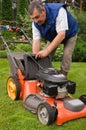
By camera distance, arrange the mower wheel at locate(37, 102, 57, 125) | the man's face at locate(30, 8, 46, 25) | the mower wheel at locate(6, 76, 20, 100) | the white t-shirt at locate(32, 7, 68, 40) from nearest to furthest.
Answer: the mower wheel at locate(37, 102, 57, 125) → the man's face at locate(30, 8, 46, 25) → the white t-shirt at locate(32, 7, 68, 40) → the mower wheel at locate(6, 76, 20, 100)

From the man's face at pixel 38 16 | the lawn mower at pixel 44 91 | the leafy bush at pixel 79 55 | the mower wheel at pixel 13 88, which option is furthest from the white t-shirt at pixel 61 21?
the leafy bush at pixel 79 55

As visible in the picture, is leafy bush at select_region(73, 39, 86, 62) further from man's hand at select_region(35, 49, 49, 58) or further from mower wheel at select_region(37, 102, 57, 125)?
mower wheel at select_region(37, 102, 57, 125)

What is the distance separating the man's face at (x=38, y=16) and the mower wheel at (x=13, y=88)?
82 centimetres

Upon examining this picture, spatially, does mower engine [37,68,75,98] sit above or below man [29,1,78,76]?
below

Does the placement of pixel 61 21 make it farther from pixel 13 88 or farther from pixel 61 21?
pixel 13 88

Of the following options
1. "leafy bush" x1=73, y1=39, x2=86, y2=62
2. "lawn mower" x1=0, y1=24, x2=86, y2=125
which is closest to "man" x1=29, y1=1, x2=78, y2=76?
"lawn mower" x1=0, y1=24, x2=86, y2=125

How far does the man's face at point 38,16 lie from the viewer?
392cm

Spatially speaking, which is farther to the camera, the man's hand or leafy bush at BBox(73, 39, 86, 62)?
leafy bush at BBox(73, 39, 86, 62)

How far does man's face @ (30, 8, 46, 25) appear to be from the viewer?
3922 millimetres

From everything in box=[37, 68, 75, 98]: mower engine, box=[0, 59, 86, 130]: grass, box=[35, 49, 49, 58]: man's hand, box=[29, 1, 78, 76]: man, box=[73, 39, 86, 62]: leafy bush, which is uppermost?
box=[29, 1, 78, 76]: man

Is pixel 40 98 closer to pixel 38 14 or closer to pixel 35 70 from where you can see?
pixel 35 70

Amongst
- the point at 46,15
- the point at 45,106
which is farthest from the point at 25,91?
the point at 46,15

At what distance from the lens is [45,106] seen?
11.9 feet

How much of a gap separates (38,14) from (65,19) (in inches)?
14.3
